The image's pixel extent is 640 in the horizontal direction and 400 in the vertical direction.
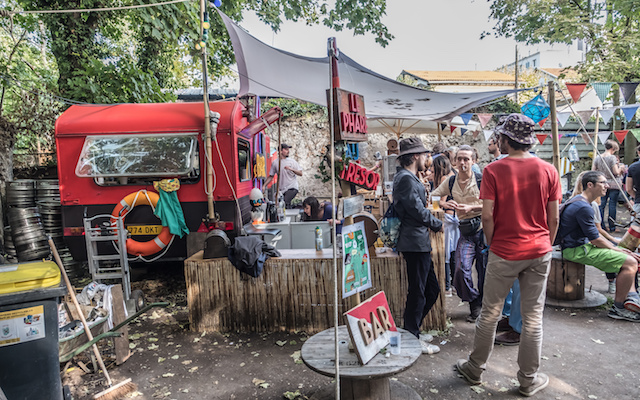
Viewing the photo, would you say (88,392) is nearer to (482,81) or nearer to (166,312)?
(166,312)

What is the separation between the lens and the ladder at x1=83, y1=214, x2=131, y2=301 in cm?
495

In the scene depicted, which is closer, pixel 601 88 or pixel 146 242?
pixel 146 242

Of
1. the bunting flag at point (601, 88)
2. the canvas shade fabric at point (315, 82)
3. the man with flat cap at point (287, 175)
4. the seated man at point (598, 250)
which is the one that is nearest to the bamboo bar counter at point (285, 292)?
the seated man at point (598, 250)

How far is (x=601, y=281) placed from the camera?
5672 mm

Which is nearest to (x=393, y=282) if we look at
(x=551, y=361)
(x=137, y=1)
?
(x=551, y=361)

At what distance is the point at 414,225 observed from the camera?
3.63 meters

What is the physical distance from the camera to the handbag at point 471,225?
4.21 metres

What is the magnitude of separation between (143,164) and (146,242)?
43.2 inches

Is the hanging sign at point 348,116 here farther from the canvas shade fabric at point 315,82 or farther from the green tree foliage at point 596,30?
the green tree foliage at point 596,30

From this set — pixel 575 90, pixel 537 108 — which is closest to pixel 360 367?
pixel 537 108

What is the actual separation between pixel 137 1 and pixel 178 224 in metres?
5.00

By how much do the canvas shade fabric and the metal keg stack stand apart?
13.3 ft

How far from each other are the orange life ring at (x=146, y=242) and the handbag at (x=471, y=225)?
12.7ft

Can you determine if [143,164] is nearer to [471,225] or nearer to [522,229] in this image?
[471,225]
